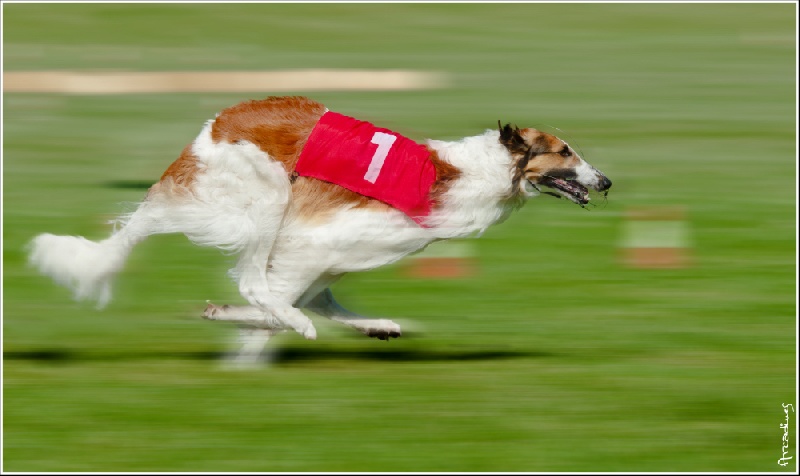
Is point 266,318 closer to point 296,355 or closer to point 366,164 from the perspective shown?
point 296,355

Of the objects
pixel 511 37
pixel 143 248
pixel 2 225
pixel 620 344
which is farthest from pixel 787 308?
pixel 511 37

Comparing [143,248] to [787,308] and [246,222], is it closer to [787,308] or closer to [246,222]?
[246,222]

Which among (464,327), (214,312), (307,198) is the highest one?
(307,198)

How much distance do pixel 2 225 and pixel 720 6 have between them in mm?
14790

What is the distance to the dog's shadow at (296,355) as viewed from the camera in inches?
270

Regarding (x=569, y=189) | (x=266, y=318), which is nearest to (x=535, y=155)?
(x=569, y=189)

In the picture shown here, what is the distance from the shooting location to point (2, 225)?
32.0 feet

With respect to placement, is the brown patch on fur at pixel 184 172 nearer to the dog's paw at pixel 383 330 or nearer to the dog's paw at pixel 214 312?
the dog's paw at pixel 214 312

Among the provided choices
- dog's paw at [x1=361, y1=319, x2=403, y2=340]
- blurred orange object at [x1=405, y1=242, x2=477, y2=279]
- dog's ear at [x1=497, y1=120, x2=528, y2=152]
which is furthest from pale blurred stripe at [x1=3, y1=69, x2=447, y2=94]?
dog's ear at [x1=497, y1=120, x2=528, y2=152]

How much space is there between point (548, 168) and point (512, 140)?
21cm

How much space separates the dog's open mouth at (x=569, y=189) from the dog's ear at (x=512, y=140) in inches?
7.7

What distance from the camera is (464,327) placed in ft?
24.8

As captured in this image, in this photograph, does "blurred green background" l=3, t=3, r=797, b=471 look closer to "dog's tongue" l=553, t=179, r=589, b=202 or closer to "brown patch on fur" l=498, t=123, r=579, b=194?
"dog's tongue" l=553, t=179, r=589, b=202

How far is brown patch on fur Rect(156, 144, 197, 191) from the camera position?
6574mm
